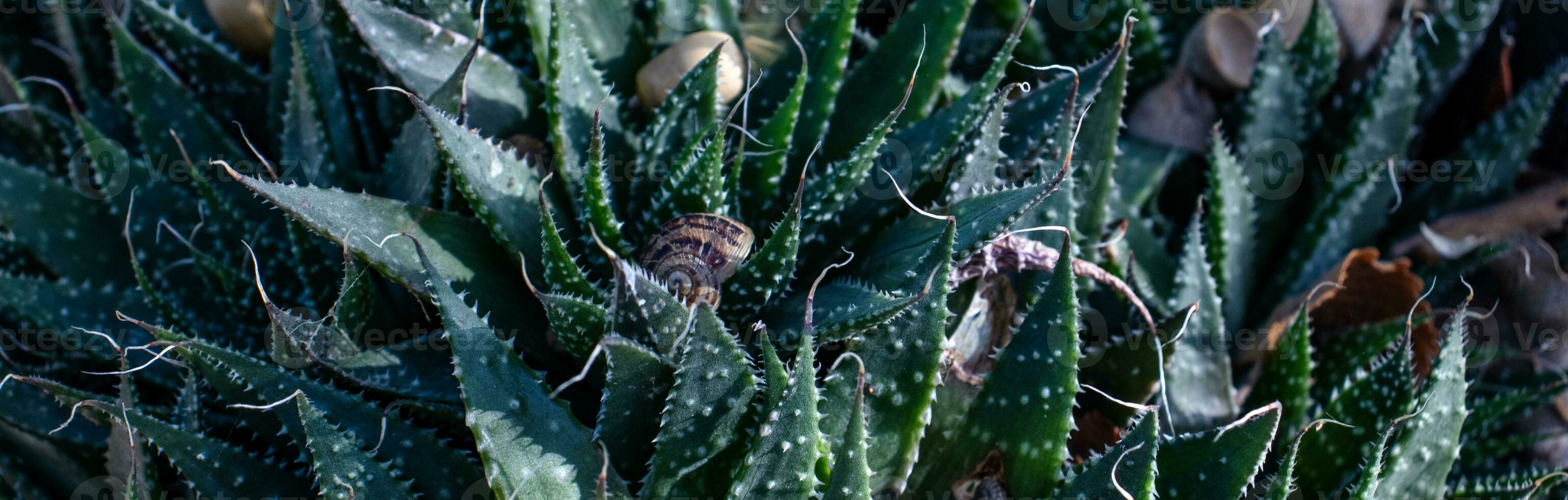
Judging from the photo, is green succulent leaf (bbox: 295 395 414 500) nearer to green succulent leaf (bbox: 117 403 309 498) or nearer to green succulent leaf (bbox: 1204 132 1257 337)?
green succulent leaf (bbox: 117 403 309 498)

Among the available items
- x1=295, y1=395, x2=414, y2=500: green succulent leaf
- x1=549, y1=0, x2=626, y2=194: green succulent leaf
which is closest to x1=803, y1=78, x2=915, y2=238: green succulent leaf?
x1=549, y1=0, x2=626, y2=194: green succulent leaf

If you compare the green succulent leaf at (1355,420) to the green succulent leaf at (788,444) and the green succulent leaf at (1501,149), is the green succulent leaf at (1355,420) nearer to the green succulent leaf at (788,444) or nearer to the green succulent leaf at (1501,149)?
the green succulent leaf at (1501,149)

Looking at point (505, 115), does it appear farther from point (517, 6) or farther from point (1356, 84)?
point (1356, 84)

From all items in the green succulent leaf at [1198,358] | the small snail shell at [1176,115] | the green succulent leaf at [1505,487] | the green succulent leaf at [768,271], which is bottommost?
the green succulent leaf at [1505,487]

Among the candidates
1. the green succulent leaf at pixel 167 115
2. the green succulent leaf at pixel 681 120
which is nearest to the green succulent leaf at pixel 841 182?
the green succulent leaf at pixel 681 120

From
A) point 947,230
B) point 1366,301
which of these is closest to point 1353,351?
point 1366,301

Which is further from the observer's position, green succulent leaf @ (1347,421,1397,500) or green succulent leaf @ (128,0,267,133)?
green succulent leaf @ (128,0,267,133)
